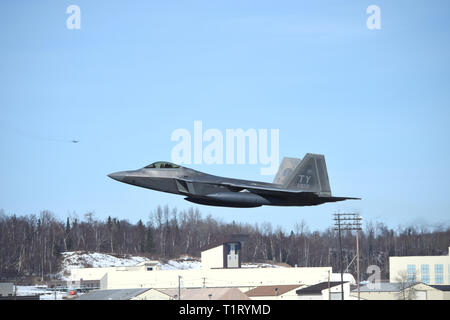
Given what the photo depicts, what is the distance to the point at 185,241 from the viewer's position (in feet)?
465

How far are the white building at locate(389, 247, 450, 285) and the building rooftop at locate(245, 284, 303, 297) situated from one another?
60.5 ft

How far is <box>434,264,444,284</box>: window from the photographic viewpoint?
97875 mm

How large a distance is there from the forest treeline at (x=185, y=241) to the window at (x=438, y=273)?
27.3 meters

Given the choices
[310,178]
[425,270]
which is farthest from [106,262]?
[310,178]

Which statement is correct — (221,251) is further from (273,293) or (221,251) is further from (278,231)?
(278,231)

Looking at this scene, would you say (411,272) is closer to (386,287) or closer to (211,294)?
(386,287)

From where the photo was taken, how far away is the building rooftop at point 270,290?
83438 millimetres

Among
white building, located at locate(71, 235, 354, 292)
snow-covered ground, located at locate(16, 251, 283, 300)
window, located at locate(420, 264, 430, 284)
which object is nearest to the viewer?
white building, located at locate(71, 235, 354, 292)

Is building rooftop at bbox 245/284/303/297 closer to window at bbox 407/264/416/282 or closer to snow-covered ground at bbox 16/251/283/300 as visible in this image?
window at bbox 407/264/416/282

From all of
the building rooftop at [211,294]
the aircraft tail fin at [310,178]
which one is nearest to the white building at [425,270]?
the building rooftop at [211,294]

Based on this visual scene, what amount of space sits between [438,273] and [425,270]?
176cm

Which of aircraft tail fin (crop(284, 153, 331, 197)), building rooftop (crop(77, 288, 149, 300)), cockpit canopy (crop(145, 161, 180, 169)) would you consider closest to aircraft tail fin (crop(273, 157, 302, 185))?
aircraft tail fin (crop(284, 153, 331, 197))

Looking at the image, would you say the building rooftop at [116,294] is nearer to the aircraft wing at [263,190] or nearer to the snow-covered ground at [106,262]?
the aircraft wing at [263,190]
